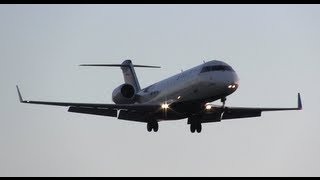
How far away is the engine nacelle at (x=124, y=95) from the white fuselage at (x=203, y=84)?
16.0 feet

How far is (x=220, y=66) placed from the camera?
4350 centimetres

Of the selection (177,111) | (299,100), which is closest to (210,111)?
(177,111)

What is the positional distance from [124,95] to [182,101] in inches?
291

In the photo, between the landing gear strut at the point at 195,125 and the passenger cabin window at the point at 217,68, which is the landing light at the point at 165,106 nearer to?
the landing gear strut at the point at 195,125

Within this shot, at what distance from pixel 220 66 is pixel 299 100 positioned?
21.2ft

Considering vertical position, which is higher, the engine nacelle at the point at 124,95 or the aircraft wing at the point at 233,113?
the engine nacelle at the point at 124,95

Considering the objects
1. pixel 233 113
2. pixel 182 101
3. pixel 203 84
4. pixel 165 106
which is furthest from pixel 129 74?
pixel 203 84

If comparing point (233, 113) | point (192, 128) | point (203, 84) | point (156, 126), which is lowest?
point (192, 128)

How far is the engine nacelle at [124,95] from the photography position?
50.6 m

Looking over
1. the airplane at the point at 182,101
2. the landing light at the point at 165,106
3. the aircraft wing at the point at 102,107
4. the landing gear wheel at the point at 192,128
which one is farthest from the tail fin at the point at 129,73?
the landing light at the point at 165,106

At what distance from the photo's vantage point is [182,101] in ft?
145

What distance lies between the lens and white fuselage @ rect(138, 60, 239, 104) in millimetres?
42656

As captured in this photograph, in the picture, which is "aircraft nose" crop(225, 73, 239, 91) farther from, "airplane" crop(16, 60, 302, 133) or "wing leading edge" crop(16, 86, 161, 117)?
"wing leading edge" crop(16, 86, 161, 117)

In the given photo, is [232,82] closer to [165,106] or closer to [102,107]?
[165,106]
